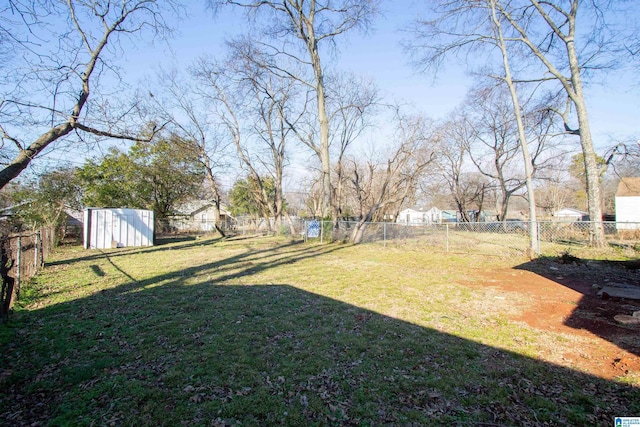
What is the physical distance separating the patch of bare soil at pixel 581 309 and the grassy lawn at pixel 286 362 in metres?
0.30

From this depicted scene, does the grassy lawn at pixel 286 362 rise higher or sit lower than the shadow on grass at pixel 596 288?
lower

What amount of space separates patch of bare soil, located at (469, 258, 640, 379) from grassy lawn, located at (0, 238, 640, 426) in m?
0.30

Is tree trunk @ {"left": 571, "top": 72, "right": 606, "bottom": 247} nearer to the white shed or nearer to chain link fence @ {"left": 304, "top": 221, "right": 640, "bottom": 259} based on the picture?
chain link fence @ {"left": 304, "top": 221, "right": 640, "bottom": 259}

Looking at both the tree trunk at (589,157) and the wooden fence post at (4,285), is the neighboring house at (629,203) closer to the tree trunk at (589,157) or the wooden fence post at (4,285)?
the tree trunk at (589,157)

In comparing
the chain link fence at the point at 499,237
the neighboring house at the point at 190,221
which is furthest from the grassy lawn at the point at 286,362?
the neighboring house at the point at 190,221

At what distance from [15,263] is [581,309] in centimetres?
1081

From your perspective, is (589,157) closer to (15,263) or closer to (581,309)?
(581,309)

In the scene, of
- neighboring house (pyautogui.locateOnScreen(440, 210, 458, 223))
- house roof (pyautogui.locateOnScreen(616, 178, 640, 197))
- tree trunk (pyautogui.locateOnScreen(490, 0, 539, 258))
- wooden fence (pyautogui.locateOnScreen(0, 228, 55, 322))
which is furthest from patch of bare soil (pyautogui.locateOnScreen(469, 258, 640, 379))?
neighboring house (pyautogui.locateOnScreen(440, 210, 458, 223))

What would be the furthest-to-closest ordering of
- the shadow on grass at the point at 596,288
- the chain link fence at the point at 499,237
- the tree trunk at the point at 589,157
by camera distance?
the tree trunk at the point at 589,157
the chain link fence at the point at 499,237
the shadow on grass at the point at 596,288

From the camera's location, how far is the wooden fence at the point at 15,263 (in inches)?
174

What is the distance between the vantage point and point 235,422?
7.87ft

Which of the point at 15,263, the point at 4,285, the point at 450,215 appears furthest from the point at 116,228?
the point at 450,215

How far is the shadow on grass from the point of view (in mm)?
3943

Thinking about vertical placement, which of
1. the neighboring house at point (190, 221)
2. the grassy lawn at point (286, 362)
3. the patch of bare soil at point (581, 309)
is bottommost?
the grassy lawn at point (286, 362)
